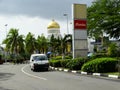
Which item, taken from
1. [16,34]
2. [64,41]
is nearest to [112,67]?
[64,41]

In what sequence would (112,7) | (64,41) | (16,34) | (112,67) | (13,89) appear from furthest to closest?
(16,34), (64,41), (112,7), (112,67), (13,89)

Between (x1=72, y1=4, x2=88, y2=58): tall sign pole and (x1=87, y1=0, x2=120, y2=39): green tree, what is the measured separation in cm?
1192

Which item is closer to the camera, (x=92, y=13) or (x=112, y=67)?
(x=112, y=67)

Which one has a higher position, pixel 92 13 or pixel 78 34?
pixel 92 13

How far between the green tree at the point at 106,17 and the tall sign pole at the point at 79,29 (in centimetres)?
1192

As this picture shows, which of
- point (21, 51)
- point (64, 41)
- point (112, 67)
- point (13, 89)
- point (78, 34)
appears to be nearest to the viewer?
point (13, 89)

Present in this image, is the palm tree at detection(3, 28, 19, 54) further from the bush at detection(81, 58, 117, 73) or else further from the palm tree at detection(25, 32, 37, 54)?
the bush at detection(81, 58, 117, 73)

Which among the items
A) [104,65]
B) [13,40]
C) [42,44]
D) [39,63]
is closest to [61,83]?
[104,65]

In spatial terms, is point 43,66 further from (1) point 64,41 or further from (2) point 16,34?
(2) point 16,34

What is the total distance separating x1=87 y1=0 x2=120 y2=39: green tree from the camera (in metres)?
48.0

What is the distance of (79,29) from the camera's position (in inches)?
1380

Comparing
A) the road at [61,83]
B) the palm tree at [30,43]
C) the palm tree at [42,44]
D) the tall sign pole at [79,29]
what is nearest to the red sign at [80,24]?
the tall sign pole at [79,29]

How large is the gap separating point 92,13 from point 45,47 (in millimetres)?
80871

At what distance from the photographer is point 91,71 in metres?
28.0
